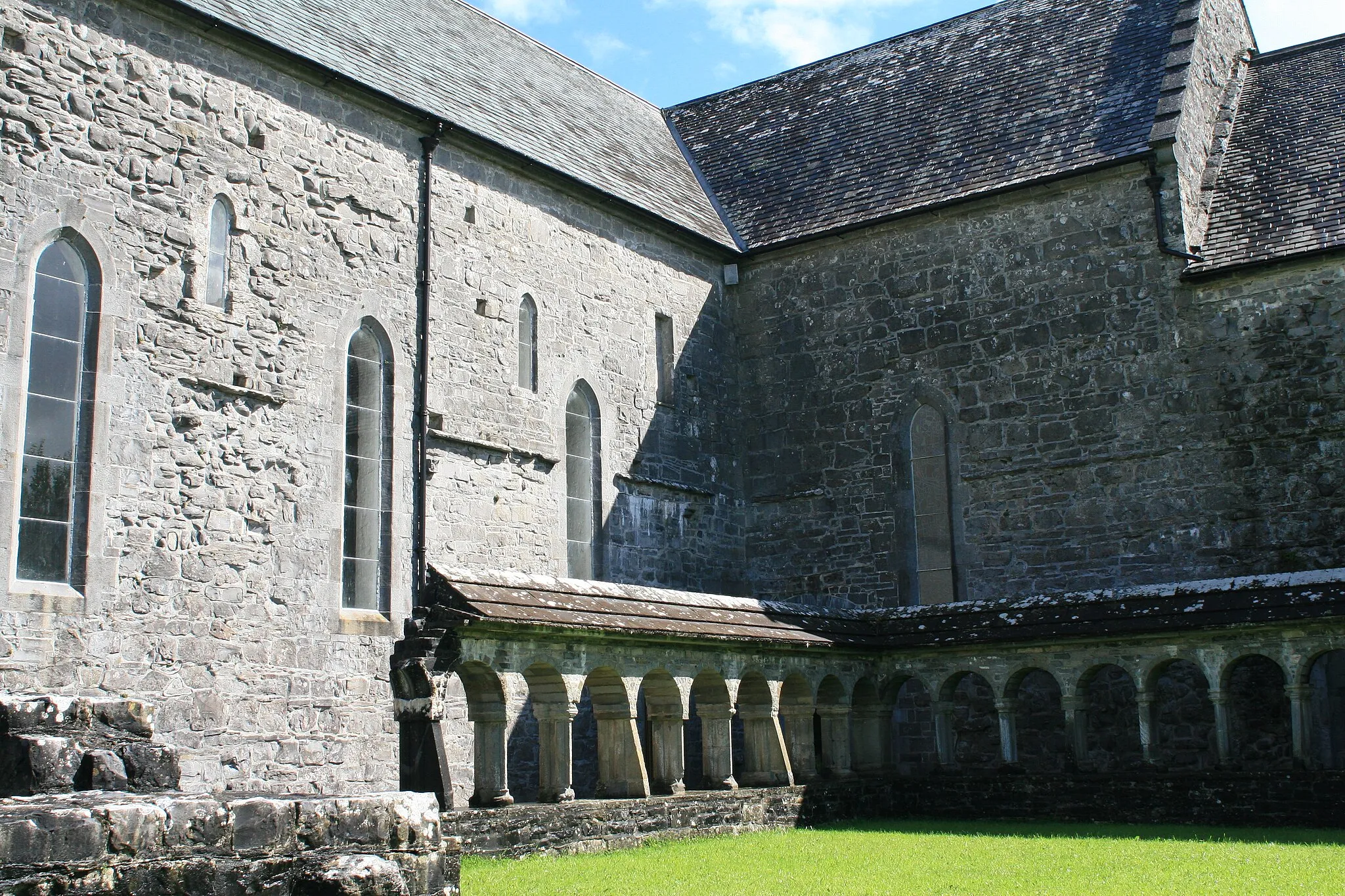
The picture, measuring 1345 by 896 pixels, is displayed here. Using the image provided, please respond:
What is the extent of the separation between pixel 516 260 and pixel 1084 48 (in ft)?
31.0

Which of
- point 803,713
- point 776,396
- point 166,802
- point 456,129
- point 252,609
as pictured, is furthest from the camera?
point 776,396

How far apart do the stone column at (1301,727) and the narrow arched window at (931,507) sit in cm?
606

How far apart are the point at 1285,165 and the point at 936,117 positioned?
515 centimetres

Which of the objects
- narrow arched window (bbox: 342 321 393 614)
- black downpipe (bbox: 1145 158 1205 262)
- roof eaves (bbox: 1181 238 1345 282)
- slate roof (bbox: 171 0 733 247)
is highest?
slate roof (bbox: 171 0 733 247)

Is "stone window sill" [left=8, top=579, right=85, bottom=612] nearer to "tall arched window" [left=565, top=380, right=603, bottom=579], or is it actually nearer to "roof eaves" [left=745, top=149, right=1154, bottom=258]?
"tall arched window" [left=565, top=380, right=603, bottom=579]

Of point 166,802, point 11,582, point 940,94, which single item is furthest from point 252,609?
point 940,94

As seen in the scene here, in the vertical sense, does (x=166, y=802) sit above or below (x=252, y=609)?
below

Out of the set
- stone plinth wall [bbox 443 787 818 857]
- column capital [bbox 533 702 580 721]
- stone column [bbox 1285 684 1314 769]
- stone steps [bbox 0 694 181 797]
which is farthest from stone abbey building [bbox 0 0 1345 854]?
stone steps [bbox 0 694 181 797]

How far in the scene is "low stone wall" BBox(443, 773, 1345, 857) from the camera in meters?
11.1

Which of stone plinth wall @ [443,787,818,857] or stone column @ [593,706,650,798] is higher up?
stone column @ [593,706,650,798]

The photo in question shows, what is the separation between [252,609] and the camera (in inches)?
556

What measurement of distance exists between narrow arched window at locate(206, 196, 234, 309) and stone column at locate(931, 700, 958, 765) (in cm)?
868

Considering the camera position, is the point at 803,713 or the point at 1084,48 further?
the point at 1084,48

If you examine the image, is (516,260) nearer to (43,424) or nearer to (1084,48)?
(43,424)
